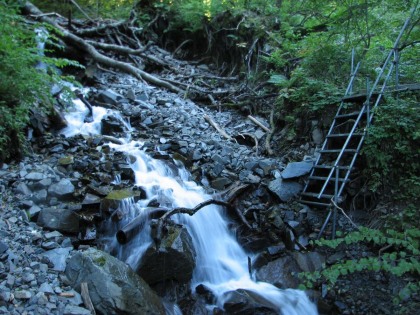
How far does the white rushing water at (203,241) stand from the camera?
4.38m

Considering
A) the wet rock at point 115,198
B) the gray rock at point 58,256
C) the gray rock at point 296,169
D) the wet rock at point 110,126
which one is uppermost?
the gray rock at point 296,169

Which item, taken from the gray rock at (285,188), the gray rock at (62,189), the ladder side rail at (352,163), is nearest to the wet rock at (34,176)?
the gray rock at (62,189)

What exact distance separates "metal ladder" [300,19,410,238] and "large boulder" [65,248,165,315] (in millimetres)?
2975

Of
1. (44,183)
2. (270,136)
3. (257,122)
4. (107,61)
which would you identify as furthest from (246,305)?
(107,61)

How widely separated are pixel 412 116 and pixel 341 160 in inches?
51.4

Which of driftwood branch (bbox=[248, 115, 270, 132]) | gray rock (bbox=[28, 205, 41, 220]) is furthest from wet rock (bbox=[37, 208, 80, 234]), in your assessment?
driftwood branch (bbox=[248, 115, 270, 132])

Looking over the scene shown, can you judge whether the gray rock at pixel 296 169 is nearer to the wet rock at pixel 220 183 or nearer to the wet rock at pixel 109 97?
the wet rock at pixel 220 183

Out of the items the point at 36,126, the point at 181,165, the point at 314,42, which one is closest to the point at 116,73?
the point at 36,126

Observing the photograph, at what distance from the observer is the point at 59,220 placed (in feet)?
14.1

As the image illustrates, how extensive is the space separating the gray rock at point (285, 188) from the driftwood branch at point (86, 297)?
11.7 ft

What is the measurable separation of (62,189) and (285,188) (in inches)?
148

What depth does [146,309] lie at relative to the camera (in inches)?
132

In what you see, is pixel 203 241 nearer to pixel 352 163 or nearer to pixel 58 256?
pixel 58 256

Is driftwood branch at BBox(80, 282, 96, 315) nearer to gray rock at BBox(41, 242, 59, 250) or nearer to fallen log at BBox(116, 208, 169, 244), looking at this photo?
gray rock at BBox(41, 242, 59, 250)
